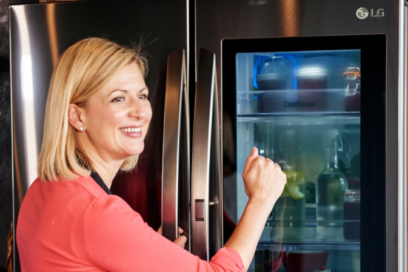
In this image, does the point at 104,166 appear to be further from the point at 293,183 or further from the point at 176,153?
the point at 293,183

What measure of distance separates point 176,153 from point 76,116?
289mm

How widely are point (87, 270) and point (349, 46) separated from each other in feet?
3.13

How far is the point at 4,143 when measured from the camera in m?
1.93

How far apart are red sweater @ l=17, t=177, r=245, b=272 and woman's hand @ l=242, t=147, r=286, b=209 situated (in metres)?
0.17

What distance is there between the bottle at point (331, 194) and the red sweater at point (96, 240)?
0.53m

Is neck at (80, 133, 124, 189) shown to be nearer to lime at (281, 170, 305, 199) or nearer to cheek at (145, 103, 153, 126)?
→ cheek at (145, 103, 153, 126)

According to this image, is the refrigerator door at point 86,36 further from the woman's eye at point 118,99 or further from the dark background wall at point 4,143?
the dark background wall at point 4,143

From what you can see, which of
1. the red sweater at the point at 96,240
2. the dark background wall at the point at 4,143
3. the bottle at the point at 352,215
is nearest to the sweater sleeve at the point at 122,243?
the red sweater at the point at 96,240

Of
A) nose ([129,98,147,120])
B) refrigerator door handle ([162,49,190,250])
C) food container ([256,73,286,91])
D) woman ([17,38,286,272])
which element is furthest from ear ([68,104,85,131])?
food container ([256,73,286,91])

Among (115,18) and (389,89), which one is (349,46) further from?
(115,18)

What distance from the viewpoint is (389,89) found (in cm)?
110

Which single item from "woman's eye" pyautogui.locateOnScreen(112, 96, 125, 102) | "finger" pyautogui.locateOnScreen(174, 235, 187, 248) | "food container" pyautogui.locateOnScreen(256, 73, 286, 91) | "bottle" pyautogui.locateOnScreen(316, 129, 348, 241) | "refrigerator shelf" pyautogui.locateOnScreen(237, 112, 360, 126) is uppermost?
"food container" pyautogui.locateOnScreen(256, 73, 286, 91)

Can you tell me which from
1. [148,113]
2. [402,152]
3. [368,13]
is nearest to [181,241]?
[148,113]

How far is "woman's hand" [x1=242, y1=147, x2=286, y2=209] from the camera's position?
98cm
